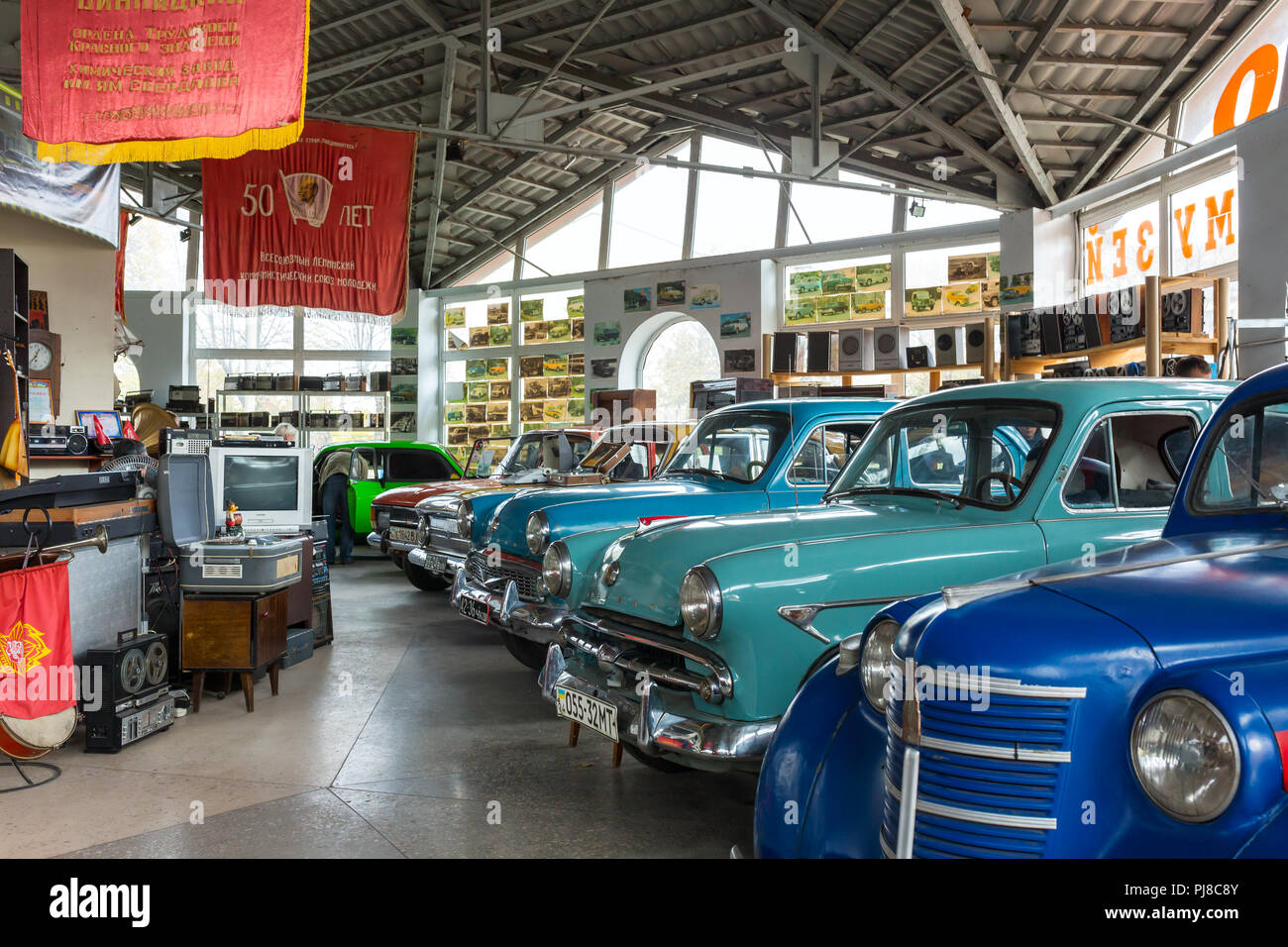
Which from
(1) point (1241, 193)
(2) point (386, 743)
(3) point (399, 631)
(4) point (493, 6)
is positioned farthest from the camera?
(4) point (493, 6)

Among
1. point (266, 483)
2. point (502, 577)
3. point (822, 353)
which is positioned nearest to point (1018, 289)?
point (822, 353)

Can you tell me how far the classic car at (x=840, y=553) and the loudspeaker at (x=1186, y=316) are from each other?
129 inches

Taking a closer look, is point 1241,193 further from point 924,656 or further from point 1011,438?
point 924,656

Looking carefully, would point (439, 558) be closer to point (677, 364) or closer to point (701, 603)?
point (701, 603)

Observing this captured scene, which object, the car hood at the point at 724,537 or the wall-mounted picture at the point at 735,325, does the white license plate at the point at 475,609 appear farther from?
the wall-mounted picture at the point at 735,325

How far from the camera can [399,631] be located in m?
7.05

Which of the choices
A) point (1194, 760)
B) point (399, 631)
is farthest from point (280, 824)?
point (399, 631)

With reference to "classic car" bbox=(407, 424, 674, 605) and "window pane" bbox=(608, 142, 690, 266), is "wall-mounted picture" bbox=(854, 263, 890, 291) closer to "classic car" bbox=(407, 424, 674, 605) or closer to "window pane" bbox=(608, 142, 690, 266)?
"window pane" bbox=(608, 142, 690, 266)

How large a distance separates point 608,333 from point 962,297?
6383mm

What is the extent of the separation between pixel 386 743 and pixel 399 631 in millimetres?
2889

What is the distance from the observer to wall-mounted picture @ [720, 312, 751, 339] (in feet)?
50.3

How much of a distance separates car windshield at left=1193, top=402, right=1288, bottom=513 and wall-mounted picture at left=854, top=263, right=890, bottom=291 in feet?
39.9

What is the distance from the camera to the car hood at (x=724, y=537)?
3.19 m

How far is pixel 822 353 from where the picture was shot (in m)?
10.9
